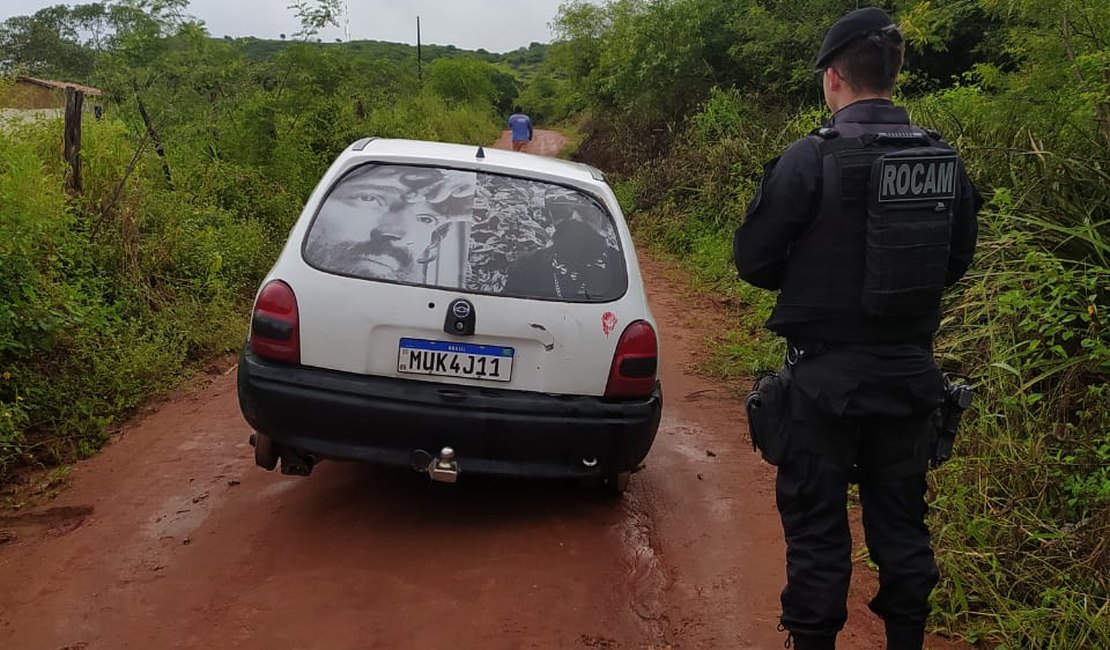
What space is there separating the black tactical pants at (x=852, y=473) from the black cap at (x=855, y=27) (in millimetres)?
831

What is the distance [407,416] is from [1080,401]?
2.71 metres

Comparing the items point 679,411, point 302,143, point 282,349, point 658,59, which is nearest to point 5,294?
point 282,349

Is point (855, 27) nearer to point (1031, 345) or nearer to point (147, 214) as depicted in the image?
point (1031, 345)

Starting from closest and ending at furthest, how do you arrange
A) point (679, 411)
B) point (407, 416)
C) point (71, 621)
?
1. point (71, 621)
2. point (407, 416)
3. point (679, 411)

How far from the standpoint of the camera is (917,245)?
2.29 metres

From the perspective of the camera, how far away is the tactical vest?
2266 mm

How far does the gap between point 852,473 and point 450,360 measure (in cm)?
159

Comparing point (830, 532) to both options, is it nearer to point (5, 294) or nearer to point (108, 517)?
point (108, 517)

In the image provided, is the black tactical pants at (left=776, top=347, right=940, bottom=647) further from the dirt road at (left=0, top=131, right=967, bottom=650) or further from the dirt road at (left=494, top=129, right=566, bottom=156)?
the dirt road at (left=494, top=129, right=566, bottom=156)

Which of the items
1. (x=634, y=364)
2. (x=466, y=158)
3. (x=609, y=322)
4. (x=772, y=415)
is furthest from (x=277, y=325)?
(x=772, y=415)

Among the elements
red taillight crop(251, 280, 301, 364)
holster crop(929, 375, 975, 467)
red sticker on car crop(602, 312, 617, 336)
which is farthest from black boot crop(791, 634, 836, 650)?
red taillight crop(251, 280, 301, 364)

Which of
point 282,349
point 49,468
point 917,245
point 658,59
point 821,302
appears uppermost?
point 658,59

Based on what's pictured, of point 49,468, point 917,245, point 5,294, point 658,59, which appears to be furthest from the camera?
point 658,59

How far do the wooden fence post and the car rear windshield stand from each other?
3.80 meters
